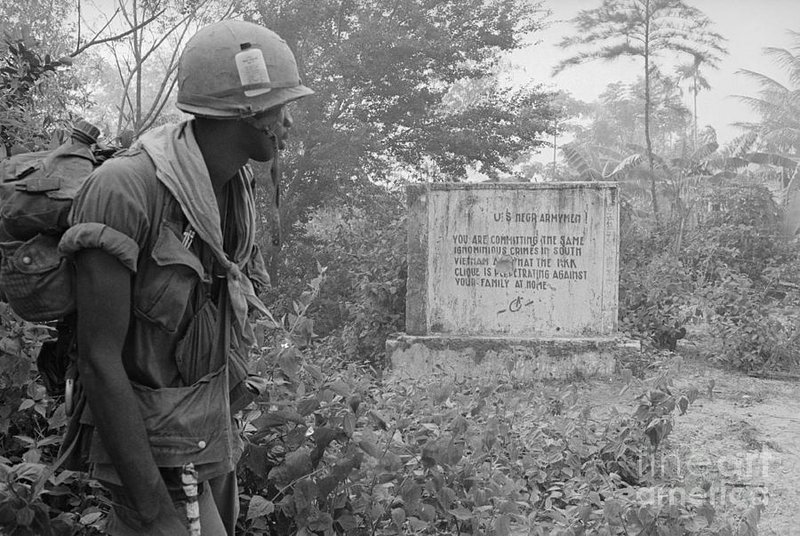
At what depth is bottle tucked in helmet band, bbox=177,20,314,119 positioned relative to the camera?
153 cm

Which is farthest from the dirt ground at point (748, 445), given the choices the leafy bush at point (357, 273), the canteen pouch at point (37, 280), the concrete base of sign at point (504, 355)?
the canteen pouch at point (37, 280)

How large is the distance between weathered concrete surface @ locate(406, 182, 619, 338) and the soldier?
205 inches

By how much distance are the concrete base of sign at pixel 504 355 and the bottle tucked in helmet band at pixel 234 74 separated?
5.07 m

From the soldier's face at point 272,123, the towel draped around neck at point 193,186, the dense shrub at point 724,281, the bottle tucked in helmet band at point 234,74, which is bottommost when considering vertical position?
the dense shrub at point 724,281

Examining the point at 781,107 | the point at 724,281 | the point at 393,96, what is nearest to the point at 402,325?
the point at 724,281

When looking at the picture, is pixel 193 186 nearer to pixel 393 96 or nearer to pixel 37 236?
pixel 37 236

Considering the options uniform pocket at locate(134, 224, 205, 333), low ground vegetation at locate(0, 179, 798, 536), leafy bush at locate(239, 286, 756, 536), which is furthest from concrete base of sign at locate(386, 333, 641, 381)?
uniform pocket at locate(134, 224, 205, 333)

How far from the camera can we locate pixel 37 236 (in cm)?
144

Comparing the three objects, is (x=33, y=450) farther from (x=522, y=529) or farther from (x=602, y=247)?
(x=602, y=247)

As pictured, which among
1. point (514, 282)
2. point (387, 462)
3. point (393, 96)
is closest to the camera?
point (387, 462)

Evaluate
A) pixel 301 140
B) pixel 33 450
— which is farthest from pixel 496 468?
pixel 301 140

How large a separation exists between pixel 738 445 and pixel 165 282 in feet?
13.3

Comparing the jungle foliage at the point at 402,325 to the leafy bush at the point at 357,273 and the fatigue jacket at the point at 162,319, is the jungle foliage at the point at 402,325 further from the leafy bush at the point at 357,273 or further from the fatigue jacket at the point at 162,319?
the fatigue jacket at the point at 162,319

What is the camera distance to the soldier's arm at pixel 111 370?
1367 mm
